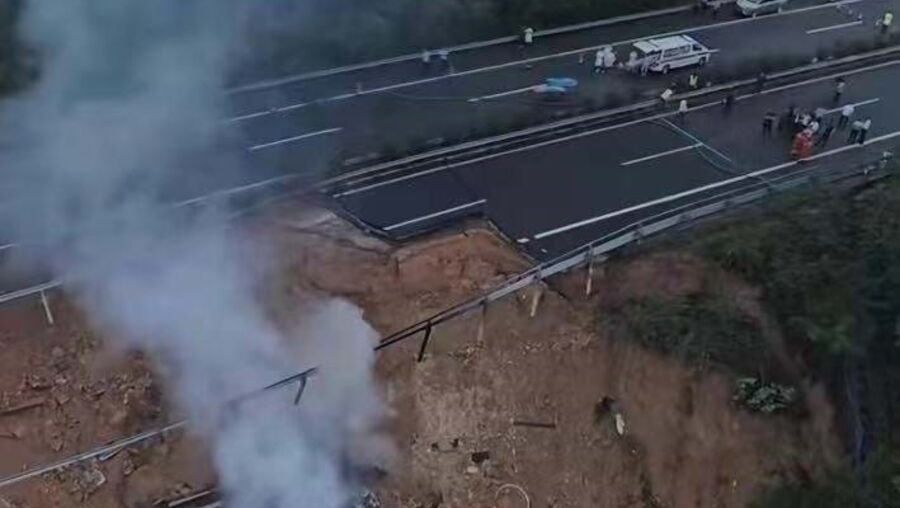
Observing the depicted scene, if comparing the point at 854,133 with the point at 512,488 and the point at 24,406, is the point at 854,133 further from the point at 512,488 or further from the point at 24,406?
the point at 24,406

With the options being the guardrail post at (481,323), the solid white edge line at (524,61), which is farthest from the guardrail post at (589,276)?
the solid white edge line at (524,61)

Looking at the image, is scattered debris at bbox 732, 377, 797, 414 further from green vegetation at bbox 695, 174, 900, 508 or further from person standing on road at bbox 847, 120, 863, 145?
person standing on road at bbox 847, 120, 863, 145

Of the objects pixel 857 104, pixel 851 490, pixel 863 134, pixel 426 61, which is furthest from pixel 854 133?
pixel 426 61

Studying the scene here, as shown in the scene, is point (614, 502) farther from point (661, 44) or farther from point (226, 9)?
point (226, 9)

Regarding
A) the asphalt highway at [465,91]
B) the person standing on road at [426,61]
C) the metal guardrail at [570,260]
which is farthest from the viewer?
the person standing on road at [426,61]

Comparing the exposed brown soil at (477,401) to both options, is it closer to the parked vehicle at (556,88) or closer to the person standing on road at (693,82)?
the parked vehicle at (556,88)

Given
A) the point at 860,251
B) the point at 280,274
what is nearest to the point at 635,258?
the point at 860,251
